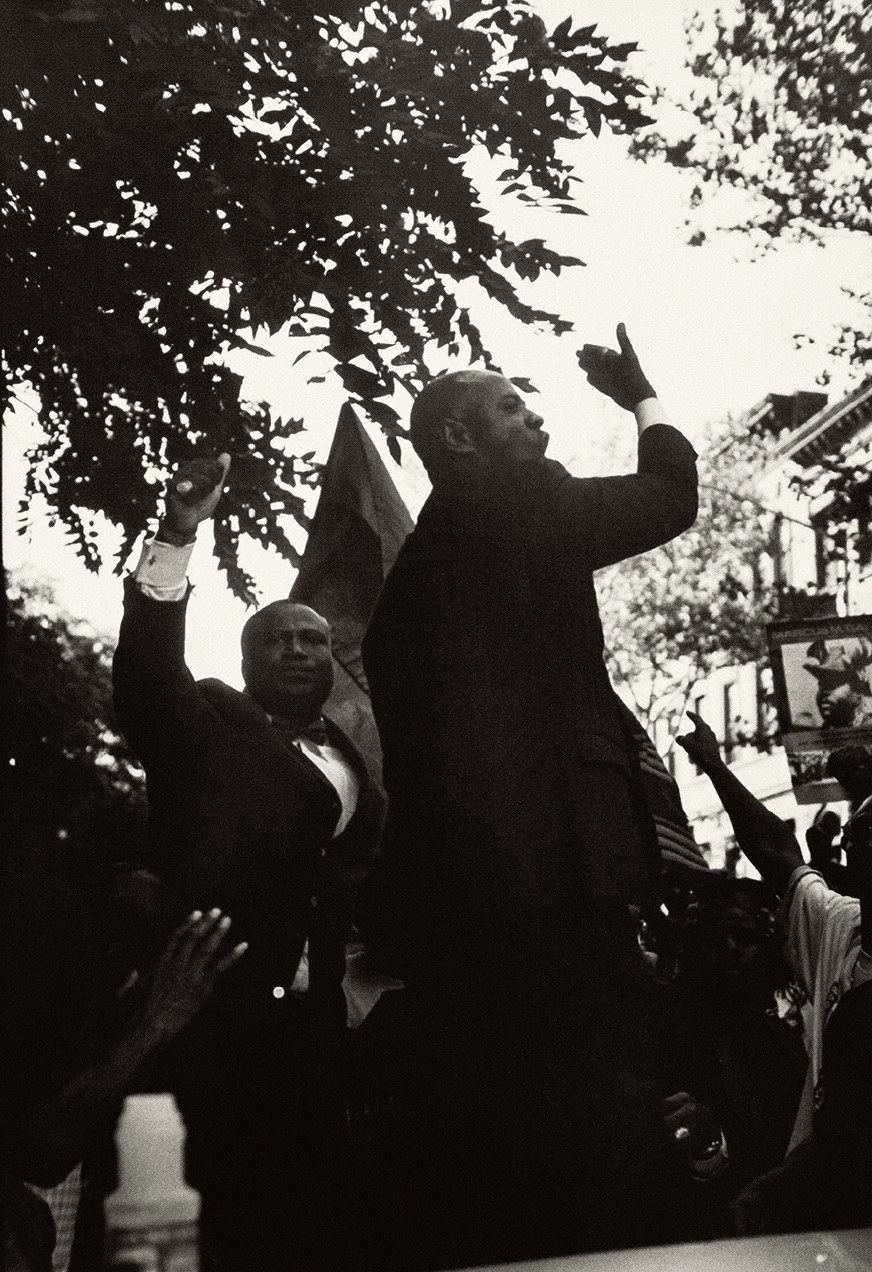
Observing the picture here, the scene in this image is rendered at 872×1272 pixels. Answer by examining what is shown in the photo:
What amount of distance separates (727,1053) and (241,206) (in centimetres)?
217

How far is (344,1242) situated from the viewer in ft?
10.3

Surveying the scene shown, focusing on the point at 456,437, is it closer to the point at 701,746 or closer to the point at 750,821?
the point at 701,746

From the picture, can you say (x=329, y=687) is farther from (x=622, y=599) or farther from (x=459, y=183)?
(x=622, y=599)

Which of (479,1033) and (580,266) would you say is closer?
(479,1033)

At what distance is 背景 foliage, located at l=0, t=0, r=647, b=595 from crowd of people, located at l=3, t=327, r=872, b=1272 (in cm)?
55

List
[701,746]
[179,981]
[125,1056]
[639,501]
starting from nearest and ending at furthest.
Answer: [125,1056] → [179,981] → [639,501] → [701,746]

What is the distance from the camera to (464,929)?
3283 mm

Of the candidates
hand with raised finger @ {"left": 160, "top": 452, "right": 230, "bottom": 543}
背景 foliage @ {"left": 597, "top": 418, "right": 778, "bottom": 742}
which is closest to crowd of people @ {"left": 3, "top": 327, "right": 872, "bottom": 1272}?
hand with raised finger @ {"left": 160, "top": 452, "right": 230, "bottom": 543}

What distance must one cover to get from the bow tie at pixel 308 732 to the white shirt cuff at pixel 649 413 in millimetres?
903

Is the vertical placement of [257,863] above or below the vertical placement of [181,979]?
above

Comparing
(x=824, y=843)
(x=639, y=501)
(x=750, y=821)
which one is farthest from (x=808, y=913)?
(x=639, y=501)

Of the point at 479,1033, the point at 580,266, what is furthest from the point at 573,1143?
the point at 580,266

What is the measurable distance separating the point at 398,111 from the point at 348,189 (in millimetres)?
229

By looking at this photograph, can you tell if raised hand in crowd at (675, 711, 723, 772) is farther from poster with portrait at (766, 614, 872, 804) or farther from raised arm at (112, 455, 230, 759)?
raised arm at (112, 455, 230, 759)
